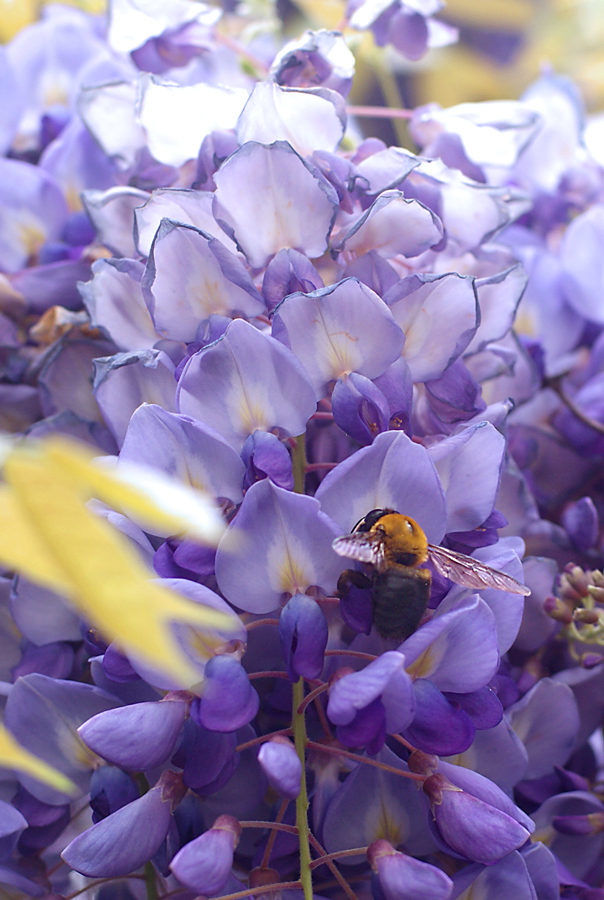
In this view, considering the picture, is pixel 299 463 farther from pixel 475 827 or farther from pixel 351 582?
pixel 475 827

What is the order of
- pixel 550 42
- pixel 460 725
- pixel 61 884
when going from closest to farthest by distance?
pixel 460 725, pixel 61 884, pixel 550 42

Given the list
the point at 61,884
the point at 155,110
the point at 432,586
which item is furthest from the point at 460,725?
the point at 155,110

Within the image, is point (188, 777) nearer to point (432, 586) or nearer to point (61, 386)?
point (432, 586)

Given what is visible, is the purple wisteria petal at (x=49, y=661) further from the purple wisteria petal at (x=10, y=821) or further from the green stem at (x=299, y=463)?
the green stem at (x=299, y=463)

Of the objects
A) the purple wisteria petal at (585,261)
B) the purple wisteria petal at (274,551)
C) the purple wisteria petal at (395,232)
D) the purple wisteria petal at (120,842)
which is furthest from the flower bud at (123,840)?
the purple wisteria petal at (585,261)

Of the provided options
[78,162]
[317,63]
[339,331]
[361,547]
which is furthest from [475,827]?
[78,162]

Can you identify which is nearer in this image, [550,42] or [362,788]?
[362,788]
